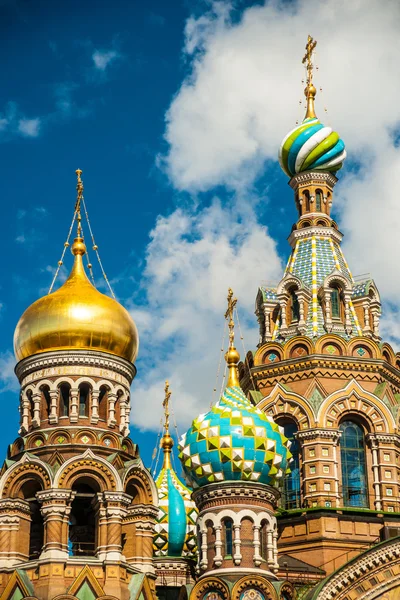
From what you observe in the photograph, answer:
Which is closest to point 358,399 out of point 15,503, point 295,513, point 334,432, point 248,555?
point 334,432

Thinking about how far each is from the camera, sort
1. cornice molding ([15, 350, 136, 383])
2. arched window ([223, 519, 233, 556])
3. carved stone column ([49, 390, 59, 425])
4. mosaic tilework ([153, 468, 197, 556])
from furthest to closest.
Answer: mosaic tilework ([153, 468, 197, 556]) < cornice molding ([15, 350, 136, 383]) < carved stone column ([49, 390, 59, 425]) < arched window ([223, 519, 233, 556])

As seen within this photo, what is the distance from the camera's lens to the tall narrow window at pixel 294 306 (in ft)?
86.6

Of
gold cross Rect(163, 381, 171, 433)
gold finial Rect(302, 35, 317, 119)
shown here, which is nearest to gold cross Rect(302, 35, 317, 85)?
gold finial Rect(302, 35, 317, 119)

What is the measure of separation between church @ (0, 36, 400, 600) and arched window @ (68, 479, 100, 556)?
27mm

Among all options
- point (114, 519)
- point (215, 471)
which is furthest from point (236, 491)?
point (114, 519)

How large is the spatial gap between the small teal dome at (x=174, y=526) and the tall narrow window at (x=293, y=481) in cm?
184

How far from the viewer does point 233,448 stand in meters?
21.2

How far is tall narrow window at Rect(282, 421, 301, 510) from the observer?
24.3 m

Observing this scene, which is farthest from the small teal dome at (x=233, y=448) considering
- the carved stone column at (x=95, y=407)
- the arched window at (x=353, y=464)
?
the arched window at (x=353, y=464)

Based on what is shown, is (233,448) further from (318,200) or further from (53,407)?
(318,200)

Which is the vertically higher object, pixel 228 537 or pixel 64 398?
pixel 64 398

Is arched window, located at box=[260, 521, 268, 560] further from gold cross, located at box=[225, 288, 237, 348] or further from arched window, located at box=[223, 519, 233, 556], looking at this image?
gold cross, located at box=[225, 288, 237, 348]

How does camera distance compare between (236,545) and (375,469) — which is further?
(375,469)

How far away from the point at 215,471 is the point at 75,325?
353 cm
